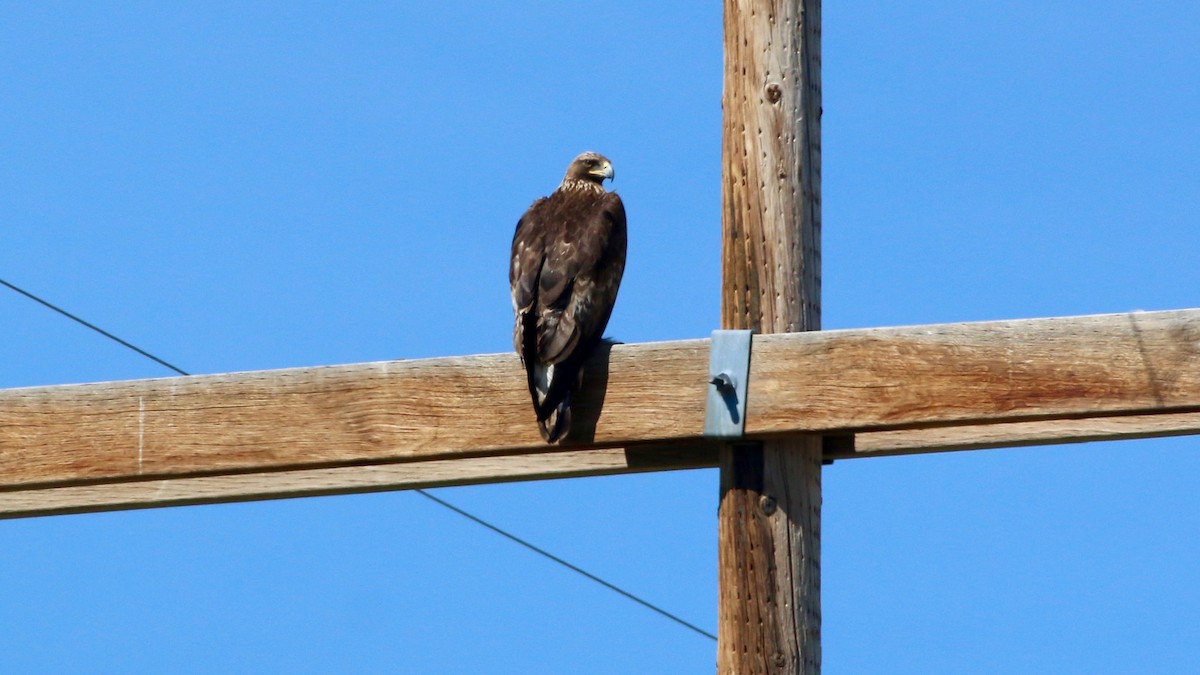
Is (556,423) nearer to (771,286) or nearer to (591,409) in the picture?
(591,409)

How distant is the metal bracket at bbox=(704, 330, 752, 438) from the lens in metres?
3.70

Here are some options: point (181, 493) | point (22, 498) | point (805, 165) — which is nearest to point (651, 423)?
point (805, 165)

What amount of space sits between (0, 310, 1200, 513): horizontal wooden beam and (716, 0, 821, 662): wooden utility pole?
0.52ft

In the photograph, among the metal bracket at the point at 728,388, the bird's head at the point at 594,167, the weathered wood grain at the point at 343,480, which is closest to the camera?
the metal bracket at the point at 728,388

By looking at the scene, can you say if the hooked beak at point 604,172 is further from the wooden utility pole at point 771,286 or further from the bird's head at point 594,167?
the wooden utility pole at point 771,286

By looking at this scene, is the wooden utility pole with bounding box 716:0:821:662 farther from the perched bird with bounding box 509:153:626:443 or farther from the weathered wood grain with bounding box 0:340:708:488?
the perched bird with bounding box 509:153:626:443

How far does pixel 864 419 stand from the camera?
3619mm

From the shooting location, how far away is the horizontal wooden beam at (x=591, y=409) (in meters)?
3.48

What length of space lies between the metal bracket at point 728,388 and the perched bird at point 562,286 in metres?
0.34

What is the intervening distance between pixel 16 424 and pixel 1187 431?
2.74m

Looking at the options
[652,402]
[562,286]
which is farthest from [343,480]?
[652,402]

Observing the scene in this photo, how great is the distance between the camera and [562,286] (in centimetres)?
463

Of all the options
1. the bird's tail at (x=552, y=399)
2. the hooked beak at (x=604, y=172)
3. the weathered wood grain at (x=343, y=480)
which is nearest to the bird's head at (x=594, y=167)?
the hooked beak at (x=604, y=172)

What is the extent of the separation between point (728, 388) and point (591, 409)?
36cm
